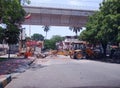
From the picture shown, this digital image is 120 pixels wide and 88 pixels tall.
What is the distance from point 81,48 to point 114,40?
45.0 ft

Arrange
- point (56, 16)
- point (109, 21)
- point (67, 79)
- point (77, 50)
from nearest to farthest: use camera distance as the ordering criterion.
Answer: point (67, 79) → point (109, 21) → point (77, 50) → point (56, 16)

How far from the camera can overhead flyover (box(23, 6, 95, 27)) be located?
6704 cm

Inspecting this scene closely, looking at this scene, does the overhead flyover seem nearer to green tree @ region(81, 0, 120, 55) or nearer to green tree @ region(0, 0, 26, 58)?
green tree @ region(81, 0, 120, 55)

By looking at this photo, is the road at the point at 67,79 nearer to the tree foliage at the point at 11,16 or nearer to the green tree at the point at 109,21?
the tree foliage at the point at 11,16

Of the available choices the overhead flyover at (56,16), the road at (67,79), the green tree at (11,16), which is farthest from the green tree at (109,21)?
the road at (67,79)

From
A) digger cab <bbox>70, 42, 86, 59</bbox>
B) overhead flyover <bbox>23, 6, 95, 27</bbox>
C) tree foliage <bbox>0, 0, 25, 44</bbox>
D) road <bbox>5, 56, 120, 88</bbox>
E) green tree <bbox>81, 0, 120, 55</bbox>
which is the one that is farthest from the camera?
overhead flyover <bbox>23, 6, 95, 27</bbox>

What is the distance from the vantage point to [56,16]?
2751 inches

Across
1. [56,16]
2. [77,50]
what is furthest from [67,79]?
[56,16]

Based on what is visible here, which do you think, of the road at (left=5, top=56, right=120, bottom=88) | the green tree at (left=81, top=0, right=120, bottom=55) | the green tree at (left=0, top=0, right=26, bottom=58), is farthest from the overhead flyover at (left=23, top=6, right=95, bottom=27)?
the road at (left=5, top=56, right=120, bottom=88)

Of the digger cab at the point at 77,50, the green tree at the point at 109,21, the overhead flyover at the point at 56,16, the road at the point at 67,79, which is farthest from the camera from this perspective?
the overhead flyover at the point at 56,16

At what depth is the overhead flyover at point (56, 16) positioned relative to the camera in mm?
67037

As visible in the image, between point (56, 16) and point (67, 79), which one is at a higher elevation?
point (56, 16)

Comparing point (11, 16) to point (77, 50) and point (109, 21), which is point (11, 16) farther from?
point (77, 50)

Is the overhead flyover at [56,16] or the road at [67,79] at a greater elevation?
the overhead flyover at [56,16]
